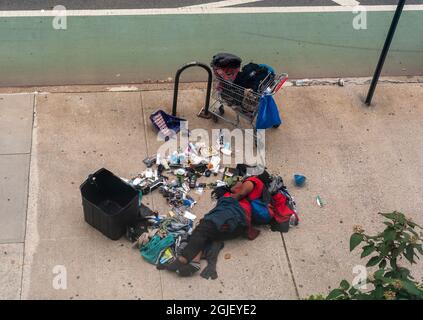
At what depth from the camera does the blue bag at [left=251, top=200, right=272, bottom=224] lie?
7418 millimetres

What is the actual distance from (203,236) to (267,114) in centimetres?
198

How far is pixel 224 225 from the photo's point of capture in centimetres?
725

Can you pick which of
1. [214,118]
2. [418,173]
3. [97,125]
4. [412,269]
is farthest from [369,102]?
[97,125]

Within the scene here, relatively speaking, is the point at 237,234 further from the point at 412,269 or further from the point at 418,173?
the point at 418,173

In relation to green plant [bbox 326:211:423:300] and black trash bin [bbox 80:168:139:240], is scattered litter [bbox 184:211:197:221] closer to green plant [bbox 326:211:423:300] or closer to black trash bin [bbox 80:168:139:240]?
black trash bin [bbox 80:168:139:240]

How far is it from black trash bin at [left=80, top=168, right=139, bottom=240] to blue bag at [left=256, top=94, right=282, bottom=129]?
1.99m

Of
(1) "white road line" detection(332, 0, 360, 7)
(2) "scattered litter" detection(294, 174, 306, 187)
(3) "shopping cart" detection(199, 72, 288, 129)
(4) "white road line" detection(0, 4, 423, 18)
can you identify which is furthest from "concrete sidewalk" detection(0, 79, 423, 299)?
(1) "white road line" detection(332, 0, 360, 7)

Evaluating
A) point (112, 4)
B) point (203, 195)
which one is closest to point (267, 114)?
point (203, 195)

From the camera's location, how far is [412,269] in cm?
726

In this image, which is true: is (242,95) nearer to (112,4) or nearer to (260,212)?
Result: (260,212)

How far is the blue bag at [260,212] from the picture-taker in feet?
24.3

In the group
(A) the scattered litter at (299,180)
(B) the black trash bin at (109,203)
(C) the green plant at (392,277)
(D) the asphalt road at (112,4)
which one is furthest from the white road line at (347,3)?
(C) the green plant at (392,277)

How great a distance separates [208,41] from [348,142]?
300 centimetres

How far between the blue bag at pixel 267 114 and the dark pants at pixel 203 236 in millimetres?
1607
